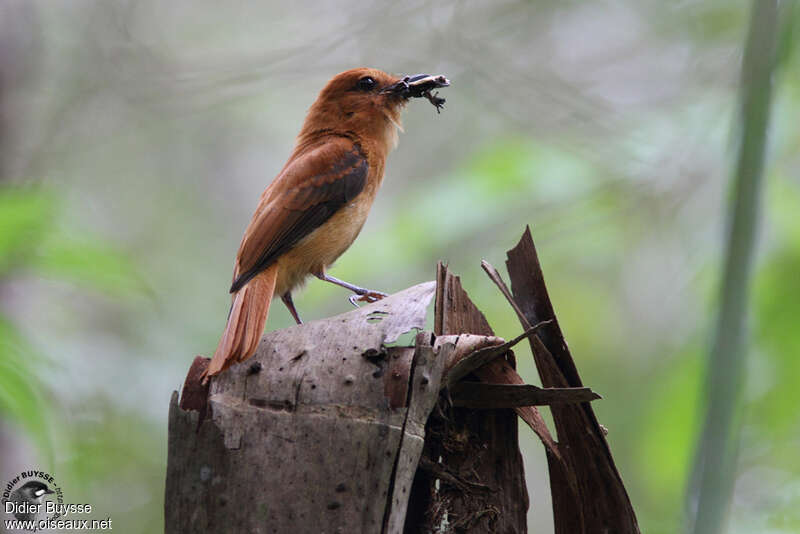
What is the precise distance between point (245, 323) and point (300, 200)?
3.84 feet

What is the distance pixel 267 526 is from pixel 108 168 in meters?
5.05

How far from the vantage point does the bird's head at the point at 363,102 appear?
164 inches

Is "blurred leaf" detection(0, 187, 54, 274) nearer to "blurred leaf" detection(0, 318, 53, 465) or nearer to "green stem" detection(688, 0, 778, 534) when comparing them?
"blurred leaf" detection(0, 318, 53, 465)

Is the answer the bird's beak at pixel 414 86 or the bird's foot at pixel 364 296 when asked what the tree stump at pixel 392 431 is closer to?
the bird's foot at pixel 364 296

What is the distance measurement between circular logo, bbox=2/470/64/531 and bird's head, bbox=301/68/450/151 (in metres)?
2.19

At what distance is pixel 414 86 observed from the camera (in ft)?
13.4

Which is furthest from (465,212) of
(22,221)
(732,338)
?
(732,338)

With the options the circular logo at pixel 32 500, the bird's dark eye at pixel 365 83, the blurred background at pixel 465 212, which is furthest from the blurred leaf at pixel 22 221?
the bird's dark eye at pixel 365 83

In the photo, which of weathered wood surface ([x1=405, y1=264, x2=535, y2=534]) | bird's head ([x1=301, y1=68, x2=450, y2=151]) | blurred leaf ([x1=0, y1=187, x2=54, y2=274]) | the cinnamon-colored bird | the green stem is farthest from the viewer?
bird's head ([x1=301, y1=68, x2=450, y2=151])

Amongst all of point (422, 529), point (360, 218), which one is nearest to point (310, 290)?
point (360, 218)

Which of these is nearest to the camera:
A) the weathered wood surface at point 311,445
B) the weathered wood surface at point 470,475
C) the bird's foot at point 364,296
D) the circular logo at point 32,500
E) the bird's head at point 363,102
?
the weathered wood surface at point 311,445

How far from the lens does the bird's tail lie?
210 cm

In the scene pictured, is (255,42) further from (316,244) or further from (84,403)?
(84,403)

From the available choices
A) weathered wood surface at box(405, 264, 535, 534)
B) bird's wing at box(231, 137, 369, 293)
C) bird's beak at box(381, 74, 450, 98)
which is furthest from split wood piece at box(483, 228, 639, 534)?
bird's beak at box(381, 74, 450, 98)
